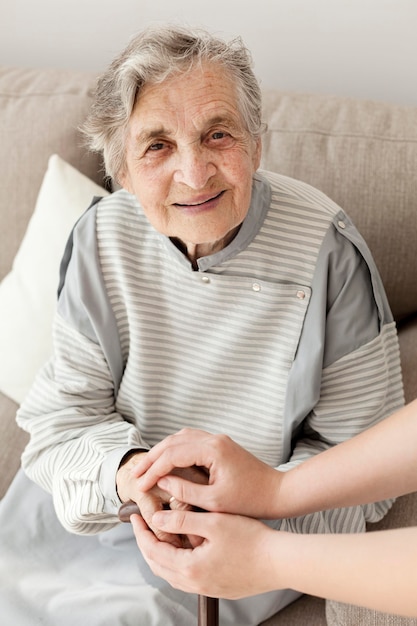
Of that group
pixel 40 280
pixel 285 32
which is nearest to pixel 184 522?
pixel 40 280

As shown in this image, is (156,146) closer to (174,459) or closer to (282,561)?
(174,459)

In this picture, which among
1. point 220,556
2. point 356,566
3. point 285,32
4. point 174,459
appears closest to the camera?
point 356,566

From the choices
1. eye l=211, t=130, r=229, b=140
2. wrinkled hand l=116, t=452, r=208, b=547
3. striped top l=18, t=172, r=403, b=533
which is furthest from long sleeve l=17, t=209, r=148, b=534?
eye l=211, t=130, r=229, b=140

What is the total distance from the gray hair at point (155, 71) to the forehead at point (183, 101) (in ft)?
0.04

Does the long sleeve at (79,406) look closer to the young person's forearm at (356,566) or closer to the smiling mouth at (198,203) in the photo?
the smiling mouth at (198,203)

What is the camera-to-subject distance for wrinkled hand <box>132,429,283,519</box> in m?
1.32

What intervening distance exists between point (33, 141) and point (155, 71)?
0.82 metres

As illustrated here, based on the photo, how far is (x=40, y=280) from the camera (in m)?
2.05

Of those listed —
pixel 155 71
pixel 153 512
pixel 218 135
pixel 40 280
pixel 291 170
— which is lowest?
pixel 153 512

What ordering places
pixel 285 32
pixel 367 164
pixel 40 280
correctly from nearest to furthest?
pixel 367 164, pixel 40 280, pixel 285 32

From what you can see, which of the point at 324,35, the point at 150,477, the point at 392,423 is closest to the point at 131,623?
the point at 150,477

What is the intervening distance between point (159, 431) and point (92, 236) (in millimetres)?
424

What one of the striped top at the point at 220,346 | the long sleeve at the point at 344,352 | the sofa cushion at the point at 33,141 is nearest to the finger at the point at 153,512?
the striped top at the point at 220,346

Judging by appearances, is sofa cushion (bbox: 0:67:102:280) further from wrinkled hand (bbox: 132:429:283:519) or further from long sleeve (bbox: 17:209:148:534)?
wrinkled hand (bbox: 132:429:283:519)
